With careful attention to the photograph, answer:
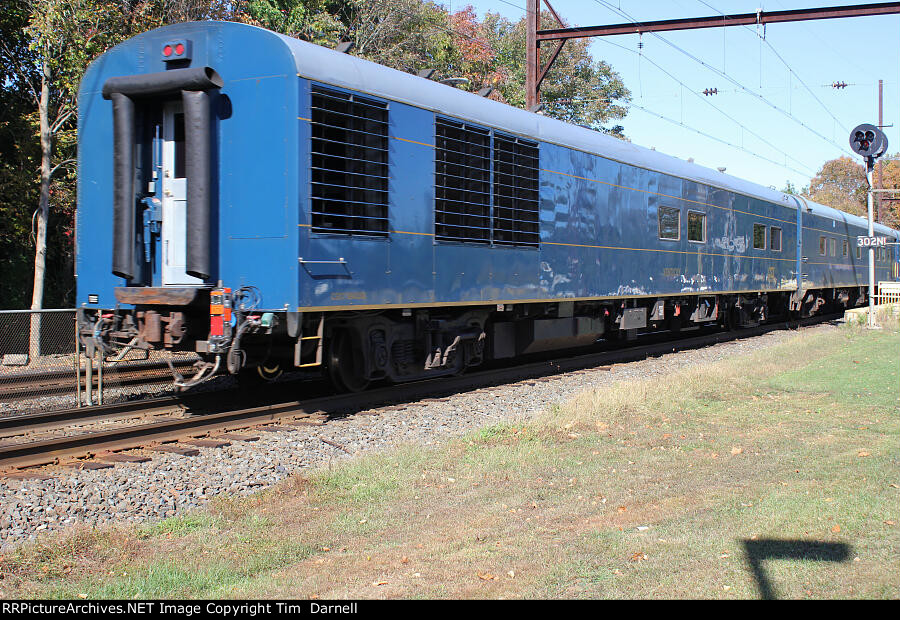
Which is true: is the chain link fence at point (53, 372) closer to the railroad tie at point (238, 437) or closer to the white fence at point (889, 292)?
the railroad tie at point (238, 437)

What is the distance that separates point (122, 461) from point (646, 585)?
4.64 meters

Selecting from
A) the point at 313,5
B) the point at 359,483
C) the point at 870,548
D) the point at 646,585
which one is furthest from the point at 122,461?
the point at 313,5

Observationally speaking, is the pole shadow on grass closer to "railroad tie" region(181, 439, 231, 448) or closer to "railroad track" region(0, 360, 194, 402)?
"railroad tie" region(181, 439, 231, 448)

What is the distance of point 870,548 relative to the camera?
439 centimetres

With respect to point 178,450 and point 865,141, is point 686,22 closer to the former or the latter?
point 865,141

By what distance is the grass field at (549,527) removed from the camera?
4066 millimetres

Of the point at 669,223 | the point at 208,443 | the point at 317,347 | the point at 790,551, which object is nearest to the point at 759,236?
the point at 669,223

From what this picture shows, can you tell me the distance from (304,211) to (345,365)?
2.49 meters

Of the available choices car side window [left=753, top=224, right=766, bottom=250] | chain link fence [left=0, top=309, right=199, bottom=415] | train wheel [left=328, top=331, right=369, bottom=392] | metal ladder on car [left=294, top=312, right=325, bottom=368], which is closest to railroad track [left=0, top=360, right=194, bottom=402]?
chain link fence [left=0, top=309, right=199, bottom=415]

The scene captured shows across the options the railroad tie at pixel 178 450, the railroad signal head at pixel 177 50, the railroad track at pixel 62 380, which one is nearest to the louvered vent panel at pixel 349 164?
the railroad signal head at pixel 177 50

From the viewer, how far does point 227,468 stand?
6.52 m

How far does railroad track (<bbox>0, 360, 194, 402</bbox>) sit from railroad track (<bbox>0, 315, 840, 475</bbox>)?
1618 millimetres

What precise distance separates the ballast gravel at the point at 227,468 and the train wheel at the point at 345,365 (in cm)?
80

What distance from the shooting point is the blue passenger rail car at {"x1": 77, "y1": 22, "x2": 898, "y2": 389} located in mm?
7879
